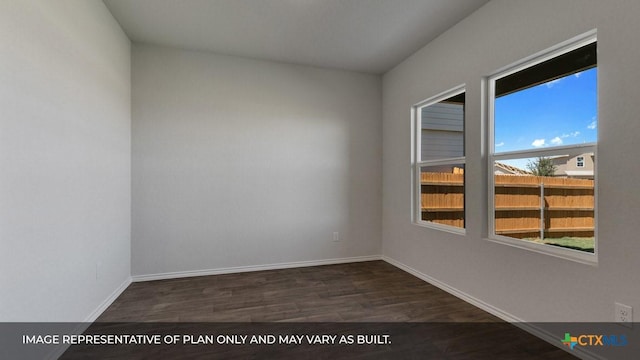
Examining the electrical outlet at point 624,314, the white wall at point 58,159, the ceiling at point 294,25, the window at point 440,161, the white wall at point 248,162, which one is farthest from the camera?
the white wall at point 248,162

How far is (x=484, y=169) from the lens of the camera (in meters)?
2.60

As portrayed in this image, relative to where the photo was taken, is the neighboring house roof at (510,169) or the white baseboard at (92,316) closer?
the white baseboard at (92,316)

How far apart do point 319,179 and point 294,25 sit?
1914 millimetres

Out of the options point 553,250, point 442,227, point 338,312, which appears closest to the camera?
point 553,250

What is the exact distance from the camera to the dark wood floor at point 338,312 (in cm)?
194

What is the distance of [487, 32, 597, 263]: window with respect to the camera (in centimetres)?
192

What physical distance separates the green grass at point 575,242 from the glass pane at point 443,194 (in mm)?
865

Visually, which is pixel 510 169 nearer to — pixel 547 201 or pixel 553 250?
pixel 547 201

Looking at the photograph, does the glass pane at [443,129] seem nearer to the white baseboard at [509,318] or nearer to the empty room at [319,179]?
the empty room at [319,179]

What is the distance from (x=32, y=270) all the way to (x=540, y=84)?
366cm

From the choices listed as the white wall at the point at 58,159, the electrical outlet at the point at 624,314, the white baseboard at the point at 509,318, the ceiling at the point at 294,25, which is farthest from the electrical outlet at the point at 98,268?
the electrical outlet at the point at 624,314

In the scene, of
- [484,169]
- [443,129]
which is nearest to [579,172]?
[484,169]

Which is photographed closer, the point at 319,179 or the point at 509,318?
the point at 509,318

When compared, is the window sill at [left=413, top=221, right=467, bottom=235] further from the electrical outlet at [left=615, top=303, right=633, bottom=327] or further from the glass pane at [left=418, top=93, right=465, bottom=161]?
the electrical outlet at [left=615, top=303, right=633, bottom=327]
